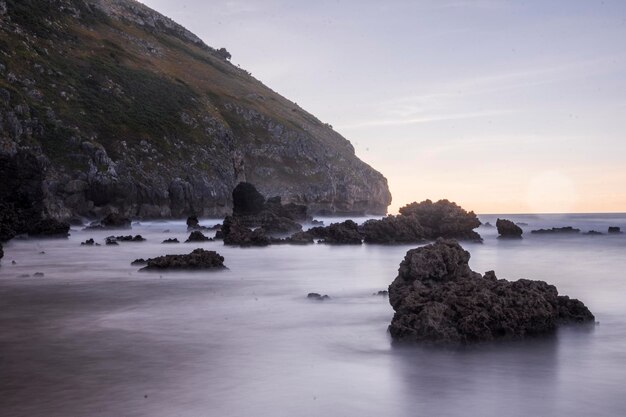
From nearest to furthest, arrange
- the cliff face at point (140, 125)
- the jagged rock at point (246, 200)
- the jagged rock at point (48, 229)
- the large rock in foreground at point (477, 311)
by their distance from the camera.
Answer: the large rock in foreground at point (477, 311)
the jagged rock at point (48, 229)
the jagged rock at point (246, 200)
the cliff face at point (140, 125)

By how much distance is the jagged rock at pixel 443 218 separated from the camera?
46.7 meters

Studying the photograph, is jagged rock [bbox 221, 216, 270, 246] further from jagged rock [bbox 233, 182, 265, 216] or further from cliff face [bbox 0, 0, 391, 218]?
jagged rock [bbox 233, 182, 265, 216]

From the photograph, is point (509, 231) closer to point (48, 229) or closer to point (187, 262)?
point (187, 262)

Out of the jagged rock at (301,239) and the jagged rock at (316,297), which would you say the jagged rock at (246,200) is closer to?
the jagged rock at (301,239)

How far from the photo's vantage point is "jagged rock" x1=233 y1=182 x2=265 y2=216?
6341cm

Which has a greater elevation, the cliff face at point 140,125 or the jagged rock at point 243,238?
the cliff face at point 140,125

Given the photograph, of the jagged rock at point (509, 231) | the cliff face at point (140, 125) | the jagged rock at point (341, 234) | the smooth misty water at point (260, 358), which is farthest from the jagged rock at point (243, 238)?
the jagged rock at point (509, 231)

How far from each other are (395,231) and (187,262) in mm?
20753

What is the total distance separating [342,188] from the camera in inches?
6088

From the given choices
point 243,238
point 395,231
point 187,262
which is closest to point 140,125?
point 243,238

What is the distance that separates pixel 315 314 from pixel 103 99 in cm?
9154

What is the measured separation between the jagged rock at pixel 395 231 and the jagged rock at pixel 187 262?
18.5 m

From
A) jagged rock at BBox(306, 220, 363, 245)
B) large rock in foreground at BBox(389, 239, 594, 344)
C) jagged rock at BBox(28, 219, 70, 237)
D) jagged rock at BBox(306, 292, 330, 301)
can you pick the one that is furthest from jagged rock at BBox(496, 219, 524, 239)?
large rock in foreground at BBox(389, 239, 594, 344)

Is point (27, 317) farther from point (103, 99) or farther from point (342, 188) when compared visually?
point (342, 188)
